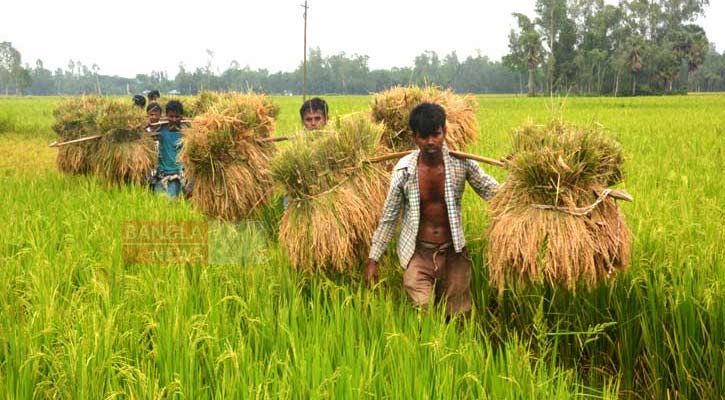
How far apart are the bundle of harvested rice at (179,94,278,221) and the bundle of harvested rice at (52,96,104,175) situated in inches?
142

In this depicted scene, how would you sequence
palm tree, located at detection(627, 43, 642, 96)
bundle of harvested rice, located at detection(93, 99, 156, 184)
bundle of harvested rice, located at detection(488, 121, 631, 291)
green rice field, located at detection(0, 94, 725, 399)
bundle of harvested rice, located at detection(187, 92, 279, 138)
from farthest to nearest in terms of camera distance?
palm tree, located at detection(627, 43, 642, 96)
bundle of harvested rice, located at detection(93, 99, 156, 184)
bundle of harvested rice, located at detection(187, 92, 279, 138)
bundle of harvested rice, located at detection(488, 121, 631, 291)
green rice field, located at detection(0, 94, 725, 399)

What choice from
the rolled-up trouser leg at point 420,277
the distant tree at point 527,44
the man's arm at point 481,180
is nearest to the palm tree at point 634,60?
the distant tree at point 527,44

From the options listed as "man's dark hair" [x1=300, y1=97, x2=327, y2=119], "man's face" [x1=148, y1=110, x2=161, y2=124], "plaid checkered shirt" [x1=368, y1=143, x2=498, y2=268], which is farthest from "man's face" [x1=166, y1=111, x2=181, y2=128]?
"plaid checkered shirt" [x1=368, y1=143, x2=498, y2=268]

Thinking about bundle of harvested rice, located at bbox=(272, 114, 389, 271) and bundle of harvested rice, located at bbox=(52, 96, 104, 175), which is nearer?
bundle of harvested rice, located at bbox=(272, 114, 389, 271)

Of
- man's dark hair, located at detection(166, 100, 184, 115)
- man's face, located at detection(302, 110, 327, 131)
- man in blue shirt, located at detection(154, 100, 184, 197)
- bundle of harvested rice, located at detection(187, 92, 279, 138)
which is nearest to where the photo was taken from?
bundle of harvested rice, located at detection(187, 92, 279, 138)

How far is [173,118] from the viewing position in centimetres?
598

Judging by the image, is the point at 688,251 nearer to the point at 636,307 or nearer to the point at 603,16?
the point at 636,307

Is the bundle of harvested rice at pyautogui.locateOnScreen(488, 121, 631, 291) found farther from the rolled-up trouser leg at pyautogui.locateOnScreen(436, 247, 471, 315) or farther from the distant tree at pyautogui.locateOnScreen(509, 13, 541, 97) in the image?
the distant tree at pyautogui.locateOnScreen(509, 13, 541, 97)

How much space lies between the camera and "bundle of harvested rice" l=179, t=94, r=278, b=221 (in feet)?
12.3

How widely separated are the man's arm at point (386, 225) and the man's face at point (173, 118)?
371 cm

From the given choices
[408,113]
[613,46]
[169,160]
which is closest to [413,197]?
[408,113]

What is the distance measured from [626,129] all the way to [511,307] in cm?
953

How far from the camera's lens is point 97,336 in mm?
2242

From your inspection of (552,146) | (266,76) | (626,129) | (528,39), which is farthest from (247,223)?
(266,76)
